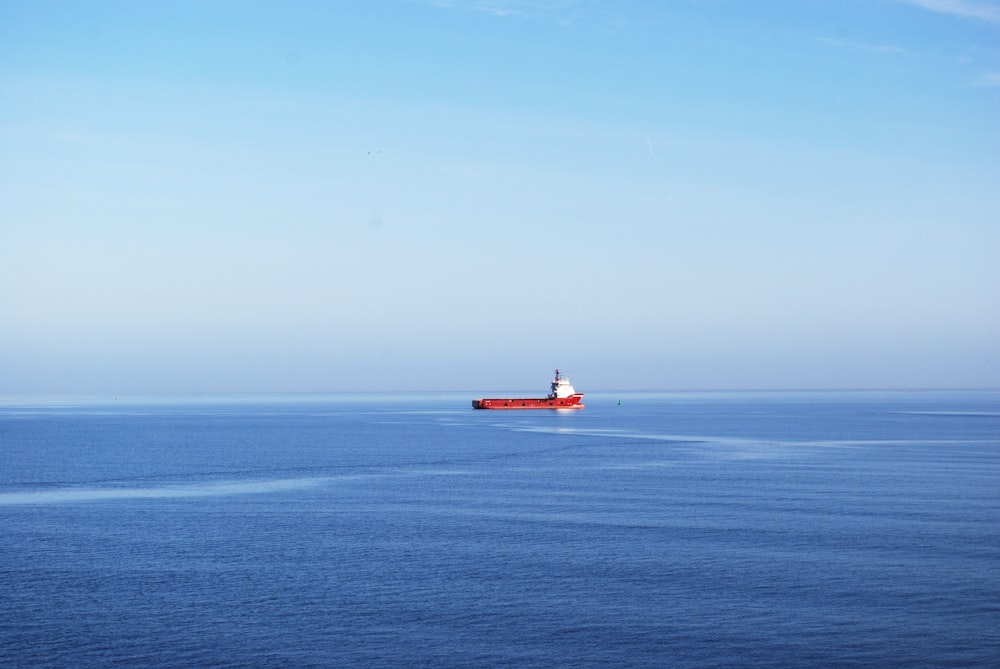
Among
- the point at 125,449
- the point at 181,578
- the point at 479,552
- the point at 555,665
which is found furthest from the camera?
the point at 125,449

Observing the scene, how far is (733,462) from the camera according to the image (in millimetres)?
103062

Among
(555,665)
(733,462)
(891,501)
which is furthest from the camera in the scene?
(733,462)

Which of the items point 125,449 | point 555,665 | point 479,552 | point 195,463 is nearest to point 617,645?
point 555,665

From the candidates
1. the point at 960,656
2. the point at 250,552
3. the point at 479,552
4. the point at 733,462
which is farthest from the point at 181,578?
the point at 733,462

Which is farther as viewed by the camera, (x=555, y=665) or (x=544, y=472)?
(x=544, y=472)

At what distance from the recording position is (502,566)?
47656 millimetres

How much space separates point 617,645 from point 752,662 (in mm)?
4481

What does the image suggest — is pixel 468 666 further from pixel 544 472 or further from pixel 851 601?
A: pixel 544 472

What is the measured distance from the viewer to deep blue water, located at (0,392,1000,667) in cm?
3547

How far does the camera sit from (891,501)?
229 ft

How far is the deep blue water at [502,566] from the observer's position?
35.5 metres

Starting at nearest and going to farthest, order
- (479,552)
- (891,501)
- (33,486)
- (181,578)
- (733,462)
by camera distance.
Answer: (181,578) → (479,552) → (891,501) → (33,486) → (733,462)

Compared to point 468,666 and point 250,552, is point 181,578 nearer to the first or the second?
point 250,552

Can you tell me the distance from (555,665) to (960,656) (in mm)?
12964
